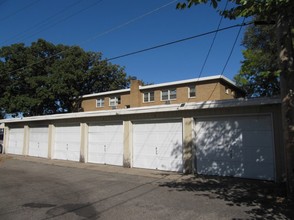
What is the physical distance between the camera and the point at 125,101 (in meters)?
31.6

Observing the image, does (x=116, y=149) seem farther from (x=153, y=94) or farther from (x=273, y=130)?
(x=153, y=94)

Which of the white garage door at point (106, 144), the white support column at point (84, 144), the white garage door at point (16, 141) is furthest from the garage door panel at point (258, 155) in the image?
the white garage door at point (16, 141)

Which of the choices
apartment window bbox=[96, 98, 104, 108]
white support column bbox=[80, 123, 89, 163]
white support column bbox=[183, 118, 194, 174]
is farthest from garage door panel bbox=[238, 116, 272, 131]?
apartment window bbox=[96, 98, 104, 108]

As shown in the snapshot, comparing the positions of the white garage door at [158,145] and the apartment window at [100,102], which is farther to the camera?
the apartment window at [100,102]

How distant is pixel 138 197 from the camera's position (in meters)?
8.01

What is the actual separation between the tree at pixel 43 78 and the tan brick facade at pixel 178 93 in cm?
519

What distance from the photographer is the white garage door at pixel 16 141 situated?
22.6 m

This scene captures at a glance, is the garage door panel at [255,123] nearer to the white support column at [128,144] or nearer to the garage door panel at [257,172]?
the garage door panel at [257,172]

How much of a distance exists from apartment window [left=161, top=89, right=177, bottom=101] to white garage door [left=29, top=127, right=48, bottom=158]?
12951 millimetres

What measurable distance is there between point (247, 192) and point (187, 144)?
4311mm

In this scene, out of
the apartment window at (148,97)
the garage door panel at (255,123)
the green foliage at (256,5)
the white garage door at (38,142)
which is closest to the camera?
the green foliage at (256,5)

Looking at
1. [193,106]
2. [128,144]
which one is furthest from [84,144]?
[193,106]

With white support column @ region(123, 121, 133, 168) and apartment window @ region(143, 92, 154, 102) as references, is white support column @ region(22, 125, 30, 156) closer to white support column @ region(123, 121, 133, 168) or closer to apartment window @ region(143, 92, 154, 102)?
white support column @ region(123, 121, 133, 168)

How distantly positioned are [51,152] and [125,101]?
544 inches
